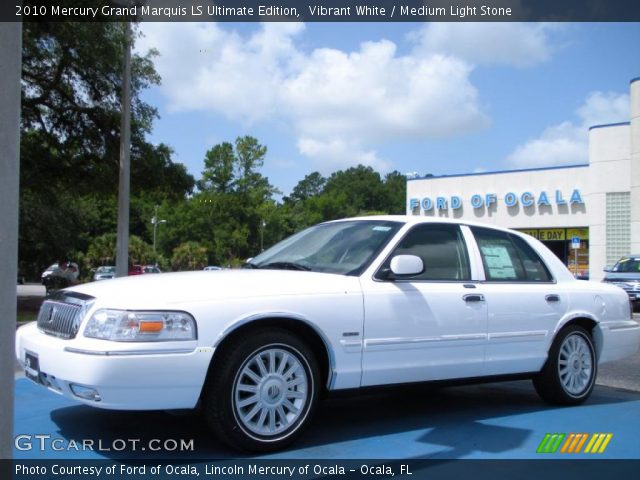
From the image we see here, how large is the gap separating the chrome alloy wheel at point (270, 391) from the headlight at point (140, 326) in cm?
48

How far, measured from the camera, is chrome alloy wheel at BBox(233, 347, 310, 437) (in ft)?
14.6

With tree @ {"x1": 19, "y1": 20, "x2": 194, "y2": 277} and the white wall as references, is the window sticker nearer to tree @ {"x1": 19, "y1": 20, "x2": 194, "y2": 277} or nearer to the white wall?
tree @ {"x1": 19, "y1": 20, "x2": 194, "y2": 277}

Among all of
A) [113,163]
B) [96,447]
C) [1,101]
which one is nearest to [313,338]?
[96,447]

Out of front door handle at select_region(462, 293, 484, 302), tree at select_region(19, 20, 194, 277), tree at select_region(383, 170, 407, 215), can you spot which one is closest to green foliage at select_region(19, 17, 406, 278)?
tree at select_region(19, 20, 194, 277)

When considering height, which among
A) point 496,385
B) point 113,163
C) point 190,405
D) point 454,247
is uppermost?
point 113,163

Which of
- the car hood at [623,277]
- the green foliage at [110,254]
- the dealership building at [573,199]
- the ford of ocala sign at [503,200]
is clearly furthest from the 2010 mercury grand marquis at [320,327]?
the green foliage at [110,254]

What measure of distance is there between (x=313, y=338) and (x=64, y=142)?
17.6 meters

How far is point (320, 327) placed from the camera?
475 centimetres

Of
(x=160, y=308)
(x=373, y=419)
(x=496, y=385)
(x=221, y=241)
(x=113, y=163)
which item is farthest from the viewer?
(x=221, y=241)

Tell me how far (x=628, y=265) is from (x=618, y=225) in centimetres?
1129

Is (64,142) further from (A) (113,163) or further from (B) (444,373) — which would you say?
(B) (444,373)

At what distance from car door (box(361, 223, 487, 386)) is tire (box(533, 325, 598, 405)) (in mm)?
961

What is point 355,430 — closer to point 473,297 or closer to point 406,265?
point 406,265

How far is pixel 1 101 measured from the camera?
9.68ft
